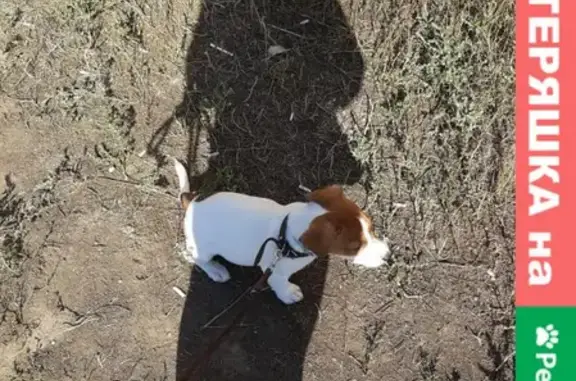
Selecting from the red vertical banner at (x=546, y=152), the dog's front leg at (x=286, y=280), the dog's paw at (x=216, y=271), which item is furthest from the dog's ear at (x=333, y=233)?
the red vertical banner at (x=546, y=152)

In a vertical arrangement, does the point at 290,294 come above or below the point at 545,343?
above

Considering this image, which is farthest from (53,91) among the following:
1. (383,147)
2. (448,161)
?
(448,161)

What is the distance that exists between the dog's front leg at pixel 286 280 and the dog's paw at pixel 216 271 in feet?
0.96

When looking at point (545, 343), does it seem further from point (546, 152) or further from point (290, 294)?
point (290, 294)

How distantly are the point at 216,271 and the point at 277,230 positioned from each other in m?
A: 0.76

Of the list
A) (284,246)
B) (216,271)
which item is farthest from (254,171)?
(284,246)

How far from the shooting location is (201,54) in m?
4.29

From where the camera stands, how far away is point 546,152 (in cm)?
437

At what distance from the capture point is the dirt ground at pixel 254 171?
420cm

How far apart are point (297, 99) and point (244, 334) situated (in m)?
1.46

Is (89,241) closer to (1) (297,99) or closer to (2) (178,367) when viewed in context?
(2) (178,367)

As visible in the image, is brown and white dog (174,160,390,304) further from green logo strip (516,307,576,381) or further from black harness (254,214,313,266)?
green logo strip (516,307,576,381)

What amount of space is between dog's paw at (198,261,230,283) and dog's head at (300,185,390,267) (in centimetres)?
94

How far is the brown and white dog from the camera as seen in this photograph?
3.24 m
